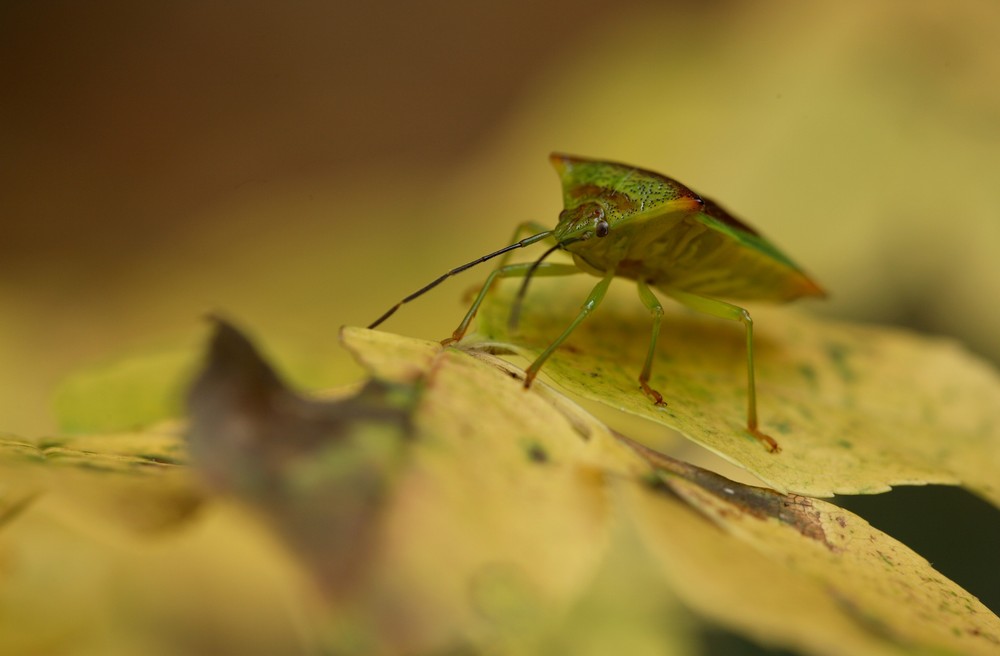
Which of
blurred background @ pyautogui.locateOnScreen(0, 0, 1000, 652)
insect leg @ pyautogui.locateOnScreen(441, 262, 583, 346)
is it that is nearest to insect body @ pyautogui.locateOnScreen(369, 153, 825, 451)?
insect leg @ pyautogui.locateOnScreen(441, 262, 583, 346)

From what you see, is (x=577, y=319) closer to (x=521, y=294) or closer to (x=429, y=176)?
(x=521, y=294)

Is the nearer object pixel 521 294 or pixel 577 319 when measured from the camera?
pixel 577 319

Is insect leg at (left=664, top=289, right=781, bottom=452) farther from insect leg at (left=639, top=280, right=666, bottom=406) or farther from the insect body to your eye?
insect leg at (left=639, top=280, right=666, bottom=406)

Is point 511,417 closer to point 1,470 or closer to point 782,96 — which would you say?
point 1,470

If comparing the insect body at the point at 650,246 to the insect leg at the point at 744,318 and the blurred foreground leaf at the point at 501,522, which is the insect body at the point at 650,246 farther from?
the blurred foreground leaf at the point at 501,522

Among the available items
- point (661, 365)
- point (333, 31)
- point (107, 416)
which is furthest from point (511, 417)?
point (333, 31)

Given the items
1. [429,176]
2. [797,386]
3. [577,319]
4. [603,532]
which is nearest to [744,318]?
[797,386]
